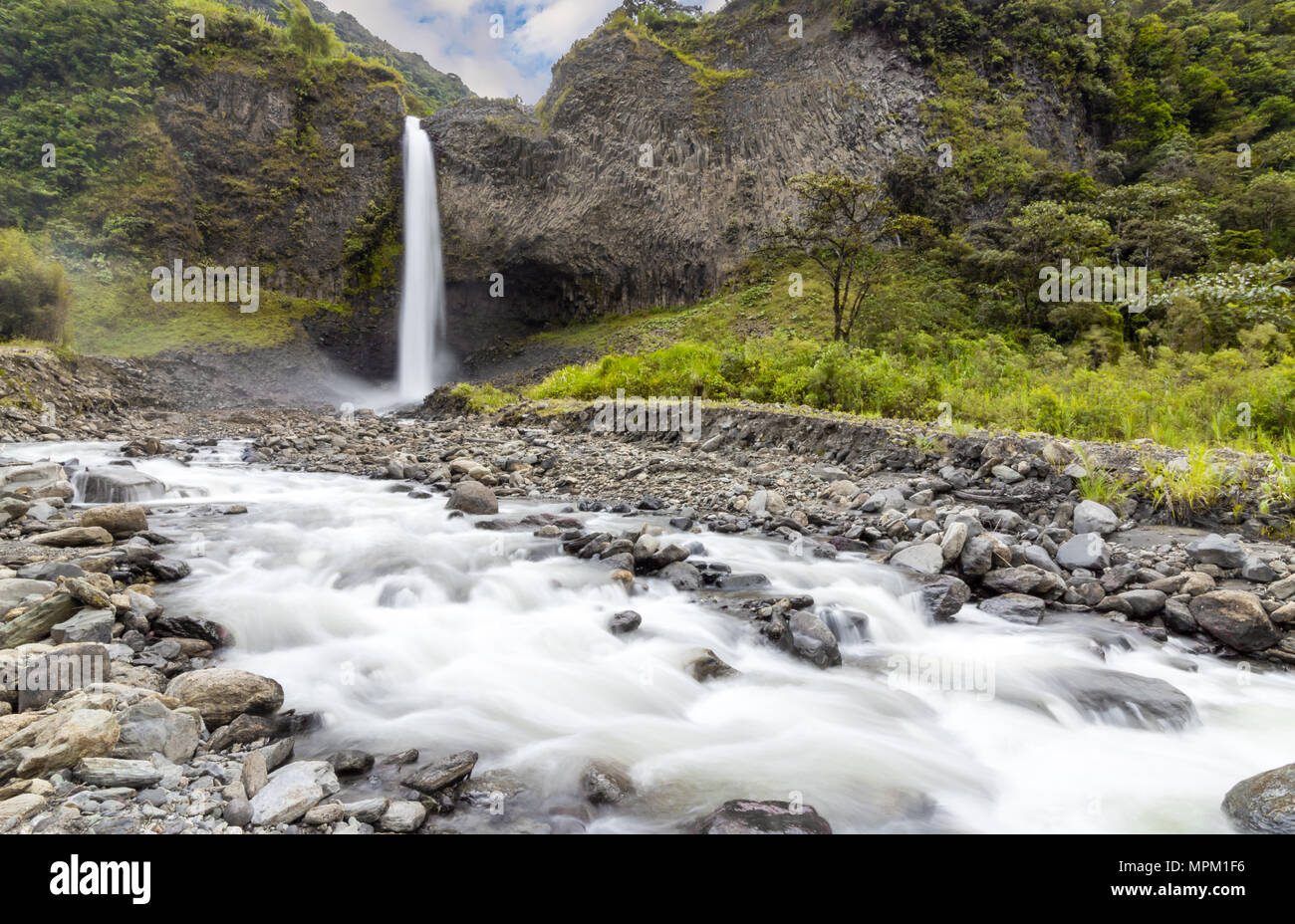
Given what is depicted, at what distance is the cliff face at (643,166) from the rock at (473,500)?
25519 millimetres

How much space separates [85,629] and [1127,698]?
587 cm

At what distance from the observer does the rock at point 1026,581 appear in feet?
15.4

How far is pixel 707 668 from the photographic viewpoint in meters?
3.82

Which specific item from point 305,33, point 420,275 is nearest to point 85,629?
point 420,275

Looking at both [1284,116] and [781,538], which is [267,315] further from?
[1284,116]

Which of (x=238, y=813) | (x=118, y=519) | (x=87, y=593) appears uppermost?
(x=118, y=519)

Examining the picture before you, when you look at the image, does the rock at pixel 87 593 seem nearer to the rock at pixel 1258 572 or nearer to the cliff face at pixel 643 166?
the rock at pixel 1258 572

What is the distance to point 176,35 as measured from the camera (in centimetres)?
3111

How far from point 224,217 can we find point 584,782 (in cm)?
3745

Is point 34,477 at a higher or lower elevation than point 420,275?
lower

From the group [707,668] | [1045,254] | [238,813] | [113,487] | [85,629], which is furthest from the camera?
[1045,254]

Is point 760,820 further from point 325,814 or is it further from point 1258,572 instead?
point 1258,572
